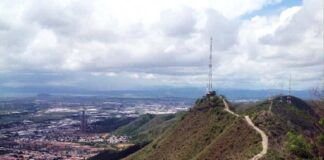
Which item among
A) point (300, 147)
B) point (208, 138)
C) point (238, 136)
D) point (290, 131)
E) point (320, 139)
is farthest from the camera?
point (208, 138)

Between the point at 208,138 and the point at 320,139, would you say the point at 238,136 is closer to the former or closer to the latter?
the point at 208,138

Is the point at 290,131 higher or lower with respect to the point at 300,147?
higher

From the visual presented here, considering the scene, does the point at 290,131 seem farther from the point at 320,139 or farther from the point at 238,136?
the point at 320,139

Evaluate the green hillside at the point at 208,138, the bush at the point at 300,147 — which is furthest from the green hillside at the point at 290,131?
the green hillside at the point at 208,138

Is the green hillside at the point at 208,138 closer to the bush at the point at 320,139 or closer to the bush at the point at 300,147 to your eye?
the bush at the point at 300,147

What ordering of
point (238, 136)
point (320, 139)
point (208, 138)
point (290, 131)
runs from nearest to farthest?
point (320, 139)
point (290, 131)
point (238, 136)
point (208, 138)

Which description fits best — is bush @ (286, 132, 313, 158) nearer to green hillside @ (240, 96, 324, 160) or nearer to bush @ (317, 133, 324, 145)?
green hillside @ (240, 96, 324, 160)

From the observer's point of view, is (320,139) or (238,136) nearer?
(320,139)

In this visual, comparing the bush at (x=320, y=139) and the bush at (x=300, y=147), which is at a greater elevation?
the bush at (x=320, y=139)

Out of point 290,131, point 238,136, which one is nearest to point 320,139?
point 290,131

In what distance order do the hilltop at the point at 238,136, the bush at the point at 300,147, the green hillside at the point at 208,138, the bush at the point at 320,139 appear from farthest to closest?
the green hillside at the point at 208,138
the hilltop at the point at 238,136
the bush at the point at 300,147
the bush at the point at 320,139

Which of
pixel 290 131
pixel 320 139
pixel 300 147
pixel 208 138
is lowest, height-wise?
pixel 208 138
